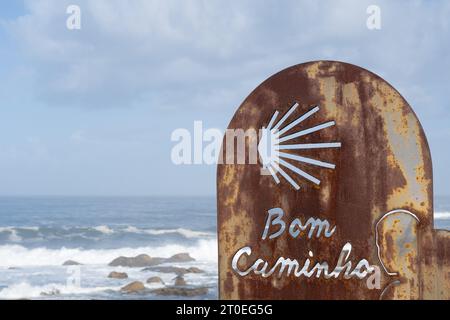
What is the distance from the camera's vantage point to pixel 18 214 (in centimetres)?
3269

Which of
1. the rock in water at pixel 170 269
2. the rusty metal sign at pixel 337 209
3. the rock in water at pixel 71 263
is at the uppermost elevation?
the rusty metal sign at pixel 337 209

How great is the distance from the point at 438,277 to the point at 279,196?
1089mm

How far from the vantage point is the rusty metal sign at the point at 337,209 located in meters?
3.38

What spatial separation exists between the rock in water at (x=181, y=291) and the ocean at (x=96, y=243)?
18 cm

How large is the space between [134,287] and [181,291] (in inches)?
50.4

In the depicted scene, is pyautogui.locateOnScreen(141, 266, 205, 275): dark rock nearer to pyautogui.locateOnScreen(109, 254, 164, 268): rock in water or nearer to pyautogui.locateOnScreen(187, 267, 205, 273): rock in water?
pyautogui.locateOnScreen(187, 267, 205, 273): rock in water

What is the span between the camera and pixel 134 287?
551 inches

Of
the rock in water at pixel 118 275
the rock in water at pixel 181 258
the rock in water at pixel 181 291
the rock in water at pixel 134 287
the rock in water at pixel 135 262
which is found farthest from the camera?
the rock in water at pixel 181 258

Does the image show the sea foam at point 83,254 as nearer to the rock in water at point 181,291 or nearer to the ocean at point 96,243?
the ocean at point 96,243

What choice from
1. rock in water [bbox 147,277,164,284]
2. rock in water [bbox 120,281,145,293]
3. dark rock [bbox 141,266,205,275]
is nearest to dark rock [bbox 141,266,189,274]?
dark rock [bbox 141,266,205,275]

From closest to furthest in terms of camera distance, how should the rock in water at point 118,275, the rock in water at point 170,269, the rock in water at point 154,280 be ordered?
the rock in water at point 154,280, the rock in water at point 118,275, the rock in water at point 170,269

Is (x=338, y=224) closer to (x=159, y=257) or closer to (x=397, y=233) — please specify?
(x=397, y=233)

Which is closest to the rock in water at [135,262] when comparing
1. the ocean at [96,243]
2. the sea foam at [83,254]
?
the ocean at [96,243]

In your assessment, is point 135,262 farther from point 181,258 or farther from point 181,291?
point 181,291
